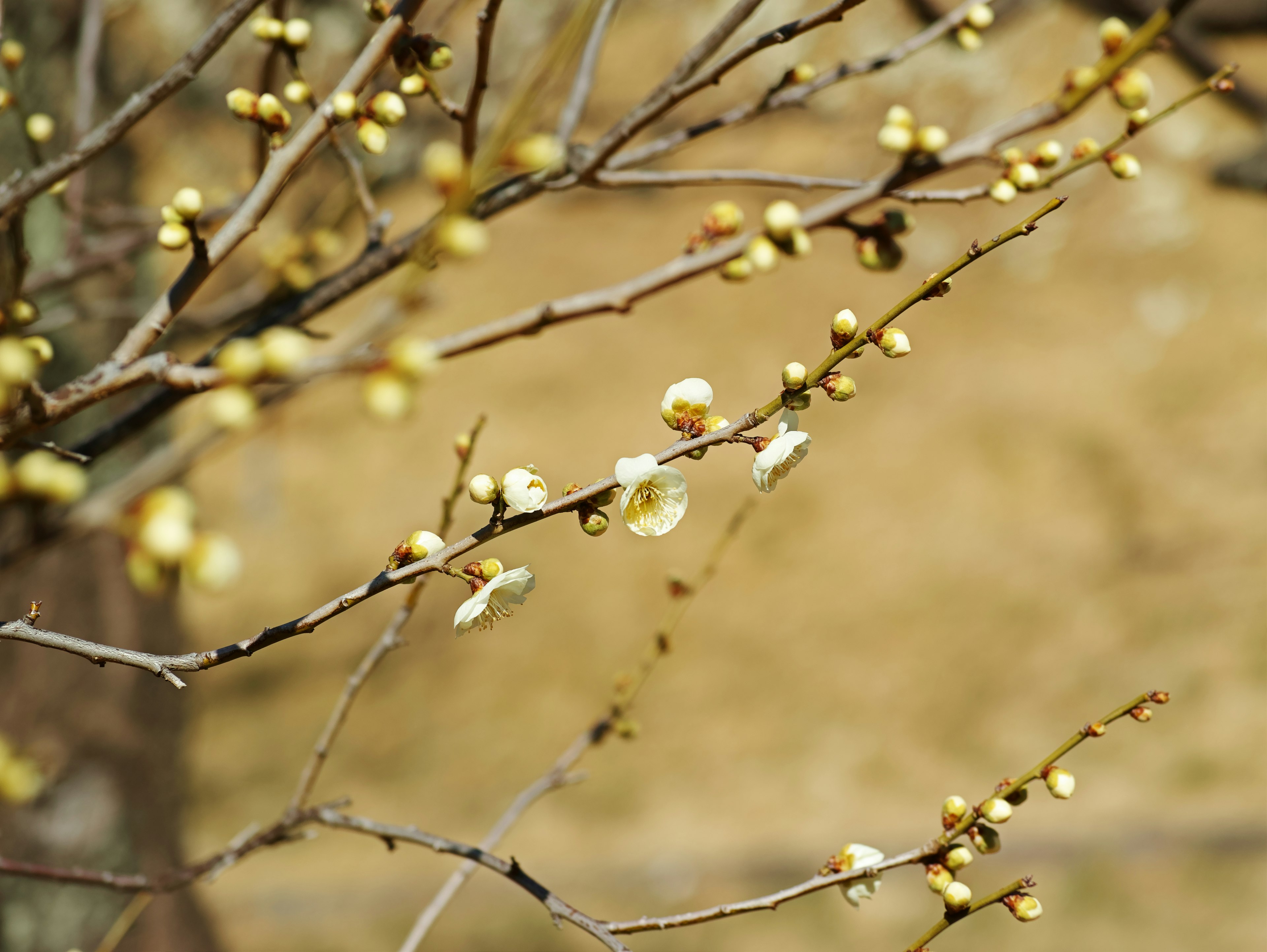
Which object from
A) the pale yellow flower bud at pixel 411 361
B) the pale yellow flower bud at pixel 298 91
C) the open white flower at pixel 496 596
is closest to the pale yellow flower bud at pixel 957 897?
the open white flower at pixel 496 596

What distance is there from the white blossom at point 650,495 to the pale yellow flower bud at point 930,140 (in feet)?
0.79

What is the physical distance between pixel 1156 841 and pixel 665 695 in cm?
86

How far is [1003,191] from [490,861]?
52 cm

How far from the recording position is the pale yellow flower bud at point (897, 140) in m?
0.50

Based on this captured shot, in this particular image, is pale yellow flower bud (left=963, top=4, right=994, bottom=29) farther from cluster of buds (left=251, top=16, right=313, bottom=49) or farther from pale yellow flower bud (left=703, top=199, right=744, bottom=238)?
cluster of buds (left=251, top=16, right=313, bottom=49)

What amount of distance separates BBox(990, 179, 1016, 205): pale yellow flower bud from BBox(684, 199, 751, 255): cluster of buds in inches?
6.3

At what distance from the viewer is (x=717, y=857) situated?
1348 mm

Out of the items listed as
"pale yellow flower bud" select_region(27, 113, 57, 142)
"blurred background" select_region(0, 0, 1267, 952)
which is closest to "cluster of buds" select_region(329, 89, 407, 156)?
"pale yellow flower bud" select_region(27, 113, 57, 142)

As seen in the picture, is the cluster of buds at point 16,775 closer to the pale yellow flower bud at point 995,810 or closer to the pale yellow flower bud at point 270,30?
the pale yellow flower bud at point 270,30

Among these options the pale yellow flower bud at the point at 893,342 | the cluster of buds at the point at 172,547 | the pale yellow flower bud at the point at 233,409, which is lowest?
the cluster of buds at the point at 172,547

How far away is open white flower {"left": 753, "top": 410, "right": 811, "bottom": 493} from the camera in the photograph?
0.40 m

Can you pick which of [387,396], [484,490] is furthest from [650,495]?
[387,396]

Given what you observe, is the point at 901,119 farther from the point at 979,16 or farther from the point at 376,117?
the point at 376,117

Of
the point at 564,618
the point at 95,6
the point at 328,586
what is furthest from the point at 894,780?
the point at 95,6
